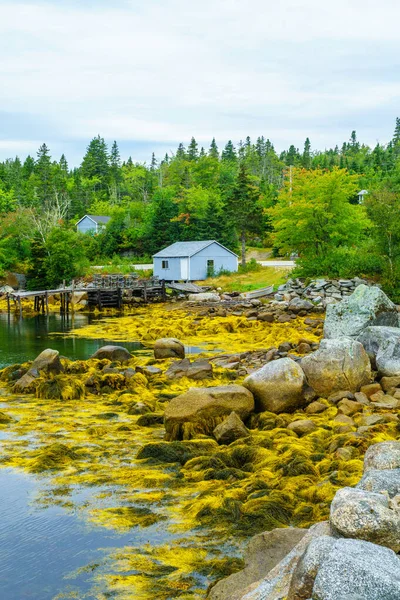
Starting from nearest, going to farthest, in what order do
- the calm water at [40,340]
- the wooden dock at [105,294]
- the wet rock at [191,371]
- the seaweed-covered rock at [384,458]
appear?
the seaweed-covered rock at [384,458], the wet rock at [191,371], the calm water at [40,340], the wooden dock at [105,294]

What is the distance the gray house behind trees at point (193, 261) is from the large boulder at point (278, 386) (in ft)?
139

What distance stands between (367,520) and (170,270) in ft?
179

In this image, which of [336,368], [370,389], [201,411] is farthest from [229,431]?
[370,389]

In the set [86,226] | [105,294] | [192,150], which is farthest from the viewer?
[192,150]

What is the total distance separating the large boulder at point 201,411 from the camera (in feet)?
47.0

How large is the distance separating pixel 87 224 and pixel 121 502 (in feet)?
255

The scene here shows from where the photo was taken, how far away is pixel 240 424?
14125 mm

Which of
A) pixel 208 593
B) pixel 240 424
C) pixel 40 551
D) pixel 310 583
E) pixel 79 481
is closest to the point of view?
pixel 310 583

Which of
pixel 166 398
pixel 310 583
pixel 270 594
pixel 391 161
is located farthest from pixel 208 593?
pixel 391 161

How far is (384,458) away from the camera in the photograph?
8.63 metres

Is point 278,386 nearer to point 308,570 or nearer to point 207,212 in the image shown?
point 308,570

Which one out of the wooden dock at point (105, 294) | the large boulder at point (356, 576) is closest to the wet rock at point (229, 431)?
the large boulder at point (356, 576)

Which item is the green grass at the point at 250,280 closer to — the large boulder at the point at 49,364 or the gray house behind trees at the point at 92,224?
the gray house behind trees at the point at 92,224

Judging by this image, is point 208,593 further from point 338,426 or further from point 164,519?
point 338,426
